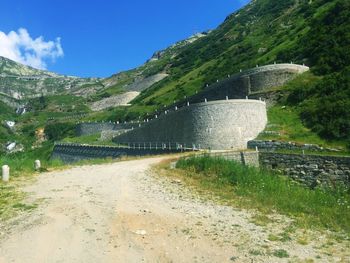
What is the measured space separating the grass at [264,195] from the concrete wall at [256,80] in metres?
31.7

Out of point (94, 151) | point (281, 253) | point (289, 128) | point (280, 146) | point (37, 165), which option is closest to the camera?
point (281, 253)

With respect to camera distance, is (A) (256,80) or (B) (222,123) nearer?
(B) (222,123)

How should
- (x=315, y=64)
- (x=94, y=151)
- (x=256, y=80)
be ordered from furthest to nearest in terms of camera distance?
(x=94, y=151) < (x=256, y=80) < (x=315, y=64)

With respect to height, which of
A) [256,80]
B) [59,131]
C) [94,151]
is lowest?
[94,151]

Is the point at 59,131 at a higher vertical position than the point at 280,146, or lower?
higher

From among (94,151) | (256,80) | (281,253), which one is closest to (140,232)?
(281,253)

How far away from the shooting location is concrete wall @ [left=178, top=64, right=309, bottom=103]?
2131 inches

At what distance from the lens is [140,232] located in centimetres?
1216

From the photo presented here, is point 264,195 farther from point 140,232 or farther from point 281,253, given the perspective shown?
point 140,232

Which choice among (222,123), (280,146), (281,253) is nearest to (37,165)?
(281,253)

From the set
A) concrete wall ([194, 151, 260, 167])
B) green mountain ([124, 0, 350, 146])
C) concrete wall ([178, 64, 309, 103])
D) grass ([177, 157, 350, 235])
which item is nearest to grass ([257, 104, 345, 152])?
green mountain ([124, 0, 350, 146])

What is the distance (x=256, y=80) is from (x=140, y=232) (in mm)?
47474

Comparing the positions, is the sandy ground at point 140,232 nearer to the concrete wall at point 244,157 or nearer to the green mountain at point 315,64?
the concrete wall at point 244,157

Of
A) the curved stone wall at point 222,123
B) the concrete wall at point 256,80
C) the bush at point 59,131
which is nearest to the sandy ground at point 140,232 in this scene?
the curved stone wall at point 222,123
